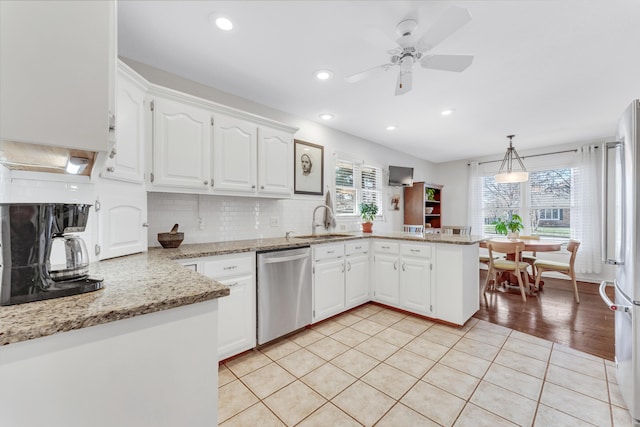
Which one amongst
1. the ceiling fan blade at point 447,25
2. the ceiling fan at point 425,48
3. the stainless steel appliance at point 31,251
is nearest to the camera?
the stainless steel appliance at point 31,251

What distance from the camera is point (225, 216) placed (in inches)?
110

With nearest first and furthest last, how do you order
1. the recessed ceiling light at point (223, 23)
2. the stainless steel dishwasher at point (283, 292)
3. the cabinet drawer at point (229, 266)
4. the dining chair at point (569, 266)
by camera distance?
the recessed ceiling light at point (223, 23) → the cabinet drawer at point (229, 266) → the stainless steel dishwasher at point (283, 292) → the dining chair at point (569, 266)

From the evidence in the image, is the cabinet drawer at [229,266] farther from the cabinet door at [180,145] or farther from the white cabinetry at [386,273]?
the white cabinetry at [386,273]

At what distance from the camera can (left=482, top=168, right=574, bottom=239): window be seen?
498 centimetres

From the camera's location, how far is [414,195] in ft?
17.8

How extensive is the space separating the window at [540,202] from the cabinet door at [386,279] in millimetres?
3907

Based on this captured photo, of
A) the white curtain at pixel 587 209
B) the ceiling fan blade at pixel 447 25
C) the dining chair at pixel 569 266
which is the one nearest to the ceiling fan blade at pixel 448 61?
the ceiling fan blade at pixel 447 25

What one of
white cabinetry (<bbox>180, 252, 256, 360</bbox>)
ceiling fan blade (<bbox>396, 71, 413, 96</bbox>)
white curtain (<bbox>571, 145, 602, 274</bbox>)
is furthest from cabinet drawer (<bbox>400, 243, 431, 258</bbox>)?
white curtain (<bbox>571, 145, 602, 274</bbox>)

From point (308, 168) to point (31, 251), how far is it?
294cm

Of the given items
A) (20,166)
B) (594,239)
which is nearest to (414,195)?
(594,239)

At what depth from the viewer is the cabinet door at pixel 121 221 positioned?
5.43 feet

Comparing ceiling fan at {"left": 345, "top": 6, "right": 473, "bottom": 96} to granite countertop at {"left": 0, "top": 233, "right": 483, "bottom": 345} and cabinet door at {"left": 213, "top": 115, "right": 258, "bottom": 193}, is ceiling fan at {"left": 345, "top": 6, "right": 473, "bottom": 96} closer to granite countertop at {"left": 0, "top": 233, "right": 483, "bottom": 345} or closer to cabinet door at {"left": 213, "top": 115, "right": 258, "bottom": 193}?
cabinet door at {"left": 213, "top": 115, "right": 258, "bottom": 193}

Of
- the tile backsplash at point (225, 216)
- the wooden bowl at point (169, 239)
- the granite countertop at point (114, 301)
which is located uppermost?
the tile backsplash at point (225, 216)

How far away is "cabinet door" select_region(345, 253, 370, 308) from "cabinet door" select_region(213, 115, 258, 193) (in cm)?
147
